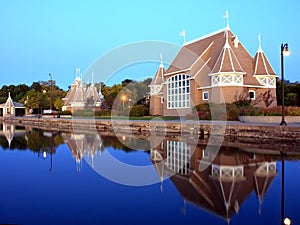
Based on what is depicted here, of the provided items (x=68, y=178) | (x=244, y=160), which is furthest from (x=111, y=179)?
(x=244, y=160)

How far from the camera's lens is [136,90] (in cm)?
6300

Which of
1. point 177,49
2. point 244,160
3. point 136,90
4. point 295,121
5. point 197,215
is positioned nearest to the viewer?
point 197,215

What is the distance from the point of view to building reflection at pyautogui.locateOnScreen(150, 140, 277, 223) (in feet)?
24.0

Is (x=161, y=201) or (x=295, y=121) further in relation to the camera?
(x=295, y=121)

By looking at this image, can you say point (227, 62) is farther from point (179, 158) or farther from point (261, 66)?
point (179, 158)

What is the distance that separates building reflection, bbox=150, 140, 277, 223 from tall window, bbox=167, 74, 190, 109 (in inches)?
823

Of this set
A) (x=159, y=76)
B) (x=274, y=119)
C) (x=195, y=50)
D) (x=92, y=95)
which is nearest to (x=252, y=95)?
(x=195, y=50)

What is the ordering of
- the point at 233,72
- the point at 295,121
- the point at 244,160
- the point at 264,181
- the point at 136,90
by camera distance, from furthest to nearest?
the point at 136,90 → the point at 233,72 → the point at 295,121 → the point at 244,160 → the point at 264,181

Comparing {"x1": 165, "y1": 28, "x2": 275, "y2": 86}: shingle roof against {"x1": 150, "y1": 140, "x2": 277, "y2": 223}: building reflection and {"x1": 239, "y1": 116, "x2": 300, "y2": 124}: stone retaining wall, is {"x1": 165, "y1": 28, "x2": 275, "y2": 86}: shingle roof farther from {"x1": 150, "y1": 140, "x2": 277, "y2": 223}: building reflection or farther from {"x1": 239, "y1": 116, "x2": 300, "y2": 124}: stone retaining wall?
{"x1": 150, "y1": 140, "x2": 277, "y2": 223}: building reflection

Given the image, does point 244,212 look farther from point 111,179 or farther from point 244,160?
point 244,160

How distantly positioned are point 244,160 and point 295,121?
37.3 ft

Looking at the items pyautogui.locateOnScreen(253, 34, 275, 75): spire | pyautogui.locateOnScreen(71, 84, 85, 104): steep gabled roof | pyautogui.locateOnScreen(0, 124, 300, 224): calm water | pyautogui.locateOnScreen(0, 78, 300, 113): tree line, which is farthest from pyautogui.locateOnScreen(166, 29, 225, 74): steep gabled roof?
pyautogui.locateOnScreen(71, 84, 85, 104): steep gabled roof

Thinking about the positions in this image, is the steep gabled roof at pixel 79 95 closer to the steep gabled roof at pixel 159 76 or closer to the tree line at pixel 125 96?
the tree line at pixel 125 96

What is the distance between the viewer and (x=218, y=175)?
993 centimetres
